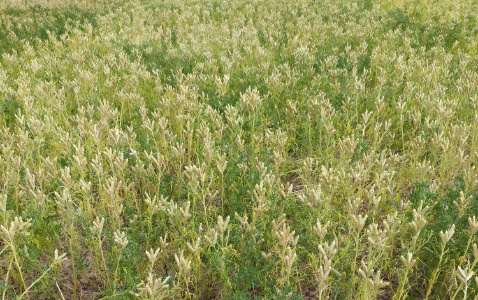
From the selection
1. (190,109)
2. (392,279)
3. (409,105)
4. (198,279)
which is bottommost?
(392,279)

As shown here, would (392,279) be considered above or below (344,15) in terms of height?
below

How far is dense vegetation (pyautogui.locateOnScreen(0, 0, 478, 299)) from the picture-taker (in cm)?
238

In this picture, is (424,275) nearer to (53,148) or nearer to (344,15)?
(53,148)

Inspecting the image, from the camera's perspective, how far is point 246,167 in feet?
10.5

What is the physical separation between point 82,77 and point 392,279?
4.78 metres

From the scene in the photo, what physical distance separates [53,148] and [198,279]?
2.36m

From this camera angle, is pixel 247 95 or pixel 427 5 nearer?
pixel 247 95

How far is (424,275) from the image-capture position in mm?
2572

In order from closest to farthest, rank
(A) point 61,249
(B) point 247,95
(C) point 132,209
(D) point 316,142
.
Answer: (A) point 61,249
(C) point 132,209
(B) point 247,95
(D) point 316,142

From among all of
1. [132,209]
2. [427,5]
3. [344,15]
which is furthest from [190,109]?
[427,5]

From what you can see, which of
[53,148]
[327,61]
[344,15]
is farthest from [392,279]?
[344,15]

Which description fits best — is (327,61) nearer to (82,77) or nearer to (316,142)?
(316,142)

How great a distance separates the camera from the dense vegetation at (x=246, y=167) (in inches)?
93.5

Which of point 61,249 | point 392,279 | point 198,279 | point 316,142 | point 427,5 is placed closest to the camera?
point 198,279
